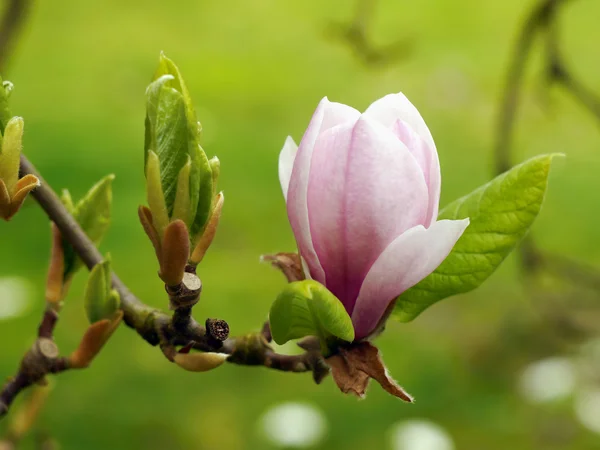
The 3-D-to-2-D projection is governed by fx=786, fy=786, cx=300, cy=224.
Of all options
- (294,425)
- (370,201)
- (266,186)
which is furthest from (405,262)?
(266,186)

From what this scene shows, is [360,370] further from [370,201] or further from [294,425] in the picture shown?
[294,425]

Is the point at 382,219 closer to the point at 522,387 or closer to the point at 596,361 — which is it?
the point at 522,387

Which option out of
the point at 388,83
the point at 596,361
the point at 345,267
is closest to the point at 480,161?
the point at 388,83

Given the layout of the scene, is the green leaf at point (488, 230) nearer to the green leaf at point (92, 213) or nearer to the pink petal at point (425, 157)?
the pink petal at point (425, 157)

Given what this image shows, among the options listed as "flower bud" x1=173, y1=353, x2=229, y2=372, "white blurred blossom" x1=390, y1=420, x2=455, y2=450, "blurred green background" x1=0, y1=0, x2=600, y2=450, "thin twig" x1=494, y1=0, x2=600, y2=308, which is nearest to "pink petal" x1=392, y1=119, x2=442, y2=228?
"flower bud" x1=173, y1=353, x2=229, y2=372

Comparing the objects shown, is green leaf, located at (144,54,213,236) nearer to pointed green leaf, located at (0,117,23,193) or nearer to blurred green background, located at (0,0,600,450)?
pointed green leaf, located at (0,117,23,193)
